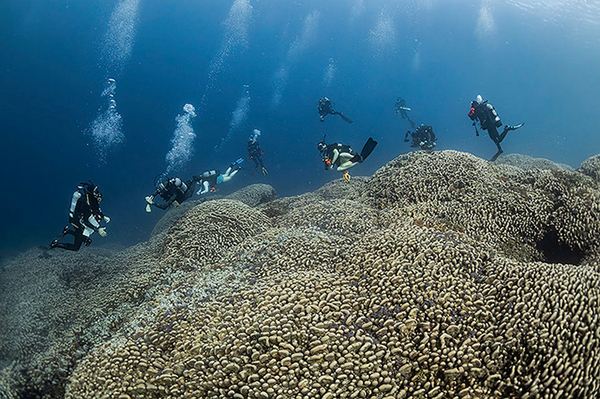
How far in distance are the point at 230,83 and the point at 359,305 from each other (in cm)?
8602

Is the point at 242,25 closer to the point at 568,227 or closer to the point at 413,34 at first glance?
the point at 413,34

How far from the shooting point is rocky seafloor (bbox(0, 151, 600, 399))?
2861 mm

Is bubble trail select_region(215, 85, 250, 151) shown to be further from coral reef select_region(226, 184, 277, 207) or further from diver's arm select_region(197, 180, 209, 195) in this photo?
diver's arm select_region(197, 180, 209, 195)

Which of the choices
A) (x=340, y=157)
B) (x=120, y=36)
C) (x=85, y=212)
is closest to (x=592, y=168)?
(x=340, y=157)

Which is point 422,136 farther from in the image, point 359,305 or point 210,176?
point 359,305

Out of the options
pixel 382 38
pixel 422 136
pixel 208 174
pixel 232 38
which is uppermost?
pixel 232 38

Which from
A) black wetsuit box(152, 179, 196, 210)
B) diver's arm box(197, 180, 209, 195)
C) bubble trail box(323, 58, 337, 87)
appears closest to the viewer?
black wetsuit box(152, 179, 196, 210)

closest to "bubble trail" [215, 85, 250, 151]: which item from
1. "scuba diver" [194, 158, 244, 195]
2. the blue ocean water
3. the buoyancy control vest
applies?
the blue ocean water

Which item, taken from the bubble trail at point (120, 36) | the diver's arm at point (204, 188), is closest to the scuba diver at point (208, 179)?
the diver's arm at point (204, 188)

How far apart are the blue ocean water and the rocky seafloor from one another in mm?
22022

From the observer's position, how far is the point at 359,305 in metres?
3.45

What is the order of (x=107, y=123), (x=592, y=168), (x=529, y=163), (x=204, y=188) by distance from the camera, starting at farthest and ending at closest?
(x=107, y=123), (x=529, y=163), (x=204, y=188), (x=592, y=168)

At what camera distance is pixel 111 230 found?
31156 millimetres

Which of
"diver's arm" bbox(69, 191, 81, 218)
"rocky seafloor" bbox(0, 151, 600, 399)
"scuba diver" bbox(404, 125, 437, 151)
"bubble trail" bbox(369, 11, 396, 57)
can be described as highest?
"bubble trail" bbox(369, 11, 396, 57)
